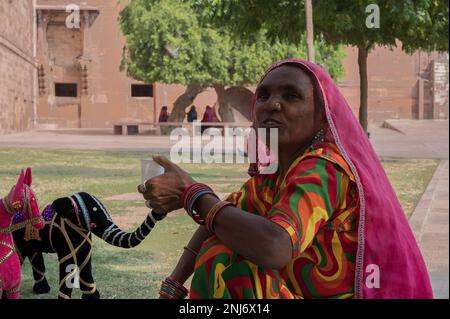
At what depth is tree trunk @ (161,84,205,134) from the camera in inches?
467

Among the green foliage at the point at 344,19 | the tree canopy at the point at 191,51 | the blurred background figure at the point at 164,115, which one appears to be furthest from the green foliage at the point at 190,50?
the green foliage at the point at 344,19

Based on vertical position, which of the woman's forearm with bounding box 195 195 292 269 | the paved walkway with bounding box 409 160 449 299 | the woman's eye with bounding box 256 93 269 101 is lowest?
the paved walkway with bounding box 409 160 449 299

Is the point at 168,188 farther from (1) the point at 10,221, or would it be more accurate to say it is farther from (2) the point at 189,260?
(1) the point at 10,221

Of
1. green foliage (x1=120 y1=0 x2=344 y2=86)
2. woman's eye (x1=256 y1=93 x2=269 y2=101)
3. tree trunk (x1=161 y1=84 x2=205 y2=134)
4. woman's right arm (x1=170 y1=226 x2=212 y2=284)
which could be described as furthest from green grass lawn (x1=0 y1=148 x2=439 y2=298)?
green foliage (x1=120 y1=0 x2=344 y2=86)

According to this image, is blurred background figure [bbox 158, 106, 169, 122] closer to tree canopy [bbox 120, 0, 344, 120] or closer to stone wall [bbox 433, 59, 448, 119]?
tree canopy [bbox 120, 0, 344, 120]

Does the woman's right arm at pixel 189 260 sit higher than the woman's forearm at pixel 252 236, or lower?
lower

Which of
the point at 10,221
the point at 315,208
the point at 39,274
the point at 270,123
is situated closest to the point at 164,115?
the point at 39,274

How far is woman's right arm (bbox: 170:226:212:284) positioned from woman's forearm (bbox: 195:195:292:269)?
0.45 meters

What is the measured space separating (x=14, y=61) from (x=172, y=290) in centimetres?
281

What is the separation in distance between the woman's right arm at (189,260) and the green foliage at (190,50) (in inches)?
384

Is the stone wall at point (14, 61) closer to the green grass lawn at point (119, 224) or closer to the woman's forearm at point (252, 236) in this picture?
the green grass lawn at point (119, 224)

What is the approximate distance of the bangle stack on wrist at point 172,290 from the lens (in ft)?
7.75
